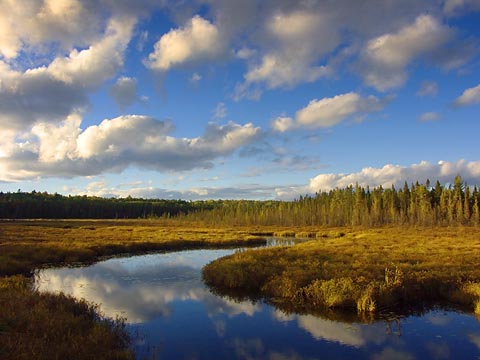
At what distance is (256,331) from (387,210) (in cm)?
11329

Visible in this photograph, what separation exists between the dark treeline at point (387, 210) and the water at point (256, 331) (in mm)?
89935

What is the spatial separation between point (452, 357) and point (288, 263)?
1535 cm

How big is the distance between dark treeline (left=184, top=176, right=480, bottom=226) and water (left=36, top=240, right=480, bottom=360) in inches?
3541

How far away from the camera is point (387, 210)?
118625 mm

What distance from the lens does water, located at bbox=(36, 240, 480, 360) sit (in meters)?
13.3

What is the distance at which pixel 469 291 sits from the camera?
63.6 feet

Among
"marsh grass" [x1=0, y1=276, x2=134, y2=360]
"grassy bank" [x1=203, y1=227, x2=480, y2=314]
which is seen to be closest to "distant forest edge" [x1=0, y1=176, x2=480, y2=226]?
"grassy bank" [x1=203, y1=227, x2=480, y2=314]

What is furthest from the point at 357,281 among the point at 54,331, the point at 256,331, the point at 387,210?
the point at 387,210

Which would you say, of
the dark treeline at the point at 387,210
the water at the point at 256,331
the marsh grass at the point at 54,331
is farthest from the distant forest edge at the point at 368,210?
the marsh grass at the point at 54,331

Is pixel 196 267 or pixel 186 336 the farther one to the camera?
pixel 196 267

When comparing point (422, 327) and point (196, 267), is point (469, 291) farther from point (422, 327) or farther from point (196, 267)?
point (196, 267)

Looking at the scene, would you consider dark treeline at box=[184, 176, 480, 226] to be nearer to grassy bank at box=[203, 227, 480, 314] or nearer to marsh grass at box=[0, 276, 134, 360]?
grassy bank at box=[203, 227, 480, 314]

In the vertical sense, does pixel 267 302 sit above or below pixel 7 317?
below

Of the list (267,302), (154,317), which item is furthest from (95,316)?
(267,302)
